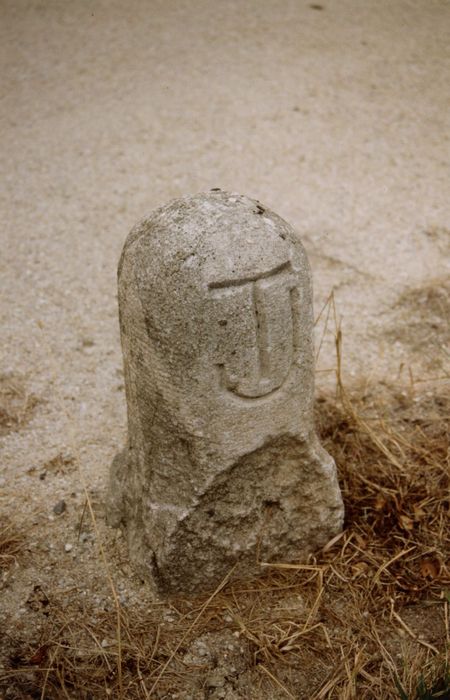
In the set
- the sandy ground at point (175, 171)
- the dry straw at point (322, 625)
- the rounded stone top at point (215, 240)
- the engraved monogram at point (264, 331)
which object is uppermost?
the rounded stone top at point (215, 240)

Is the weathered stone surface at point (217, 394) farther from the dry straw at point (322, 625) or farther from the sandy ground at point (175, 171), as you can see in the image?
the sandy ground at point (175, 171)

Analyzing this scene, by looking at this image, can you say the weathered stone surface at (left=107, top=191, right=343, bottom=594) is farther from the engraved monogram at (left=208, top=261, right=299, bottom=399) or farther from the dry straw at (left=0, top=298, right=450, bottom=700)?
the dry straw at (left=0, top=298, right=450, bottom=700)

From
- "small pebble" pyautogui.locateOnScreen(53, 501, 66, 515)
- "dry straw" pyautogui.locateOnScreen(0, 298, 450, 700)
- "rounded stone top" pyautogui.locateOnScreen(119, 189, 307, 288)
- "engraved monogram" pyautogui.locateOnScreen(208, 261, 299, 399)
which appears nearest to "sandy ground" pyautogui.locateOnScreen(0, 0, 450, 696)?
"small pebble" pyautogui.locateOnScreen(53, 501, 66, 515)

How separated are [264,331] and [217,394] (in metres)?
0.20

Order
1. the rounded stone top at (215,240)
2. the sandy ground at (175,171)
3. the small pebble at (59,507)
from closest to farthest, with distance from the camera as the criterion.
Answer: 1. the rounded stone top at (215,240)
2. the small pebble at (59,507)
3. the sandy ground at (175,171)

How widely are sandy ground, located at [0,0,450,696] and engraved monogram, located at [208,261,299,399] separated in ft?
2.66

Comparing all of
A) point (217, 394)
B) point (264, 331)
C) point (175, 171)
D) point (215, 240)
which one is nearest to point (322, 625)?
point (217, 394)

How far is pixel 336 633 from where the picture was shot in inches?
86.5

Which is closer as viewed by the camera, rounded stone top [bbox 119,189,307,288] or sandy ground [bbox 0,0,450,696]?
rounded stone top [bbox 119,189,307,288]

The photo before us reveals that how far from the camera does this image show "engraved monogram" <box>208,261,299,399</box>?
6.12 ft

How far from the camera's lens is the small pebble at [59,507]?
2.57m

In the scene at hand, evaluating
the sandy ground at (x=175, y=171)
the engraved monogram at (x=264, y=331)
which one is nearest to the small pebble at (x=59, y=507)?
the sandy ground at (x=175, y=171)

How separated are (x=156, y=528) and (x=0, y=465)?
2.98 feet

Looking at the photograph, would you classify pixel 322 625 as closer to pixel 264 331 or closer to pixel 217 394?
pixel 217 394
